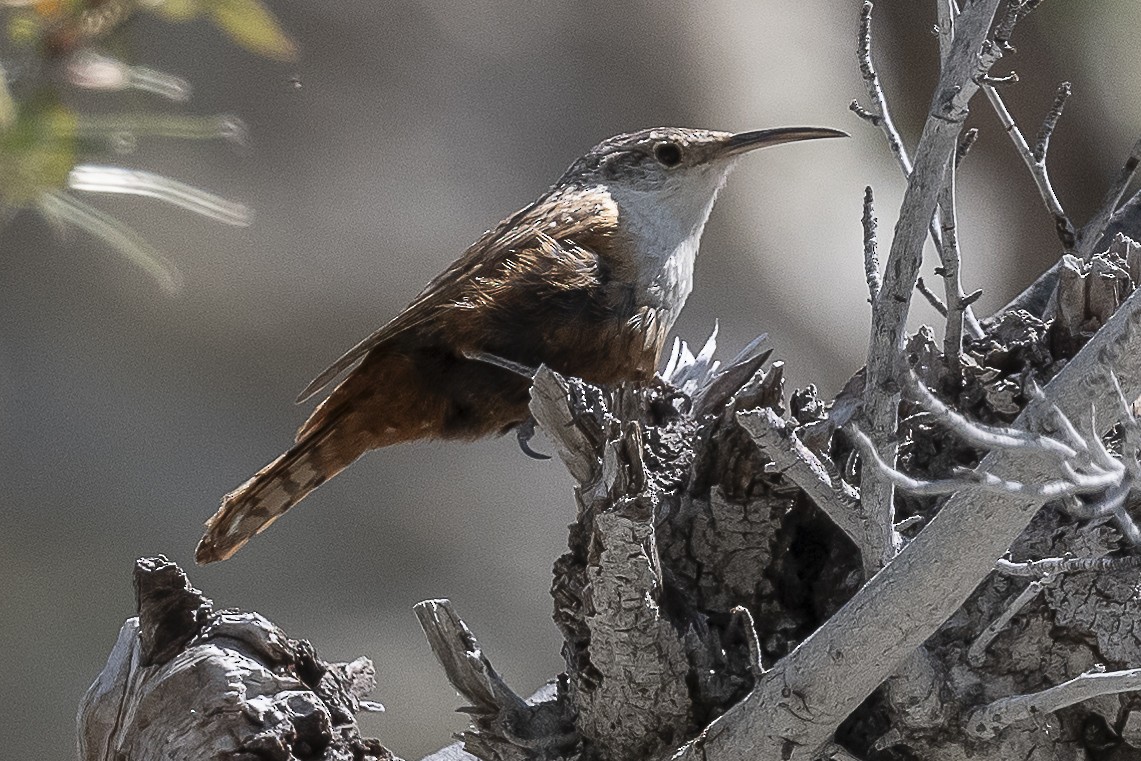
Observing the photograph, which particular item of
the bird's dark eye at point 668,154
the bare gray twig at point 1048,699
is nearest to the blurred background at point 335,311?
the bird's dark eye at point 668,154

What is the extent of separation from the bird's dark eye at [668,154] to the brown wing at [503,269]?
1.36ft

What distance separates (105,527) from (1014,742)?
550 centimetres

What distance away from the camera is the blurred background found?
6.55 m

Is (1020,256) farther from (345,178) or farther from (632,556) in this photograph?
(632,556)

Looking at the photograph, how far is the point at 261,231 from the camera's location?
661 cm

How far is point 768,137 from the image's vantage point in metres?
3.56

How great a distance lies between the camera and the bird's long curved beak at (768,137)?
349cm

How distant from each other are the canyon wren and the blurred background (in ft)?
11.2

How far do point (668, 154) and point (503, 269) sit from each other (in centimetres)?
85

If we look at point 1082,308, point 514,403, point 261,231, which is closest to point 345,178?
point 261,231

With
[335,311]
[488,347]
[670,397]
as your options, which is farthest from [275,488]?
[335,311]

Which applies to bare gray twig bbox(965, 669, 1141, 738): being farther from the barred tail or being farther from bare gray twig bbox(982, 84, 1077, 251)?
the barred tail

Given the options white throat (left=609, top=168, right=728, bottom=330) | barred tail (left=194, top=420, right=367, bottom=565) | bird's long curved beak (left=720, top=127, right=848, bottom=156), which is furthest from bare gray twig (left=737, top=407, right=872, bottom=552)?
bird's long curved beak (left=720, top=127, right=848, bottom=156)

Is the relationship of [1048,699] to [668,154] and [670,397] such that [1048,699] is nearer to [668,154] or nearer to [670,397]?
[670,397]
